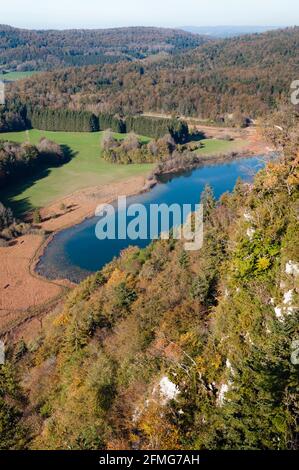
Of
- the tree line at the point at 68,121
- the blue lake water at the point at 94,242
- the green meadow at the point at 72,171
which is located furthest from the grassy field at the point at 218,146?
the blue lake water at the point at 94,242

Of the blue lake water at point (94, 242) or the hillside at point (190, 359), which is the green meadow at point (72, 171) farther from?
the hillside at point (190, 359)

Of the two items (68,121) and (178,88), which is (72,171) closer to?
(68,121)

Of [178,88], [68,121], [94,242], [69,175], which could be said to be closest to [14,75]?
[178,88]

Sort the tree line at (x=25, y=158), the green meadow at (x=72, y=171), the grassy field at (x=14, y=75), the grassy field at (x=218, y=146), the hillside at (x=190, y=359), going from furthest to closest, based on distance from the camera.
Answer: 1. the grassy field at (x=14, y=75)
2. the grassy field at (x=218, y=146)
3. the tree line at (x=25, y=158)
4. the green meadow at (x=72, y=171)
5. the hillside at (x=190, y=359)

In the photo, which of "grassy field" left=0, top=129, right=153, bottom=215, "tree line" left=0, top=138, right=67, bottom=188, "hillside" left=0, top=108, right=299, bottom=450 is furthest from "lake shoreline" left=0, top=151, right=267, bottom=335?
"tree line" left=0, top=138, right=67, bottom=188

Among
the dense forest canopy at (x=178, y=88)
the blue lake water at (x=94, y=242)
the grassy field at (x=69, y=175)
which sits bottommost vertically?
the blue lake water at (x=94, y=242)

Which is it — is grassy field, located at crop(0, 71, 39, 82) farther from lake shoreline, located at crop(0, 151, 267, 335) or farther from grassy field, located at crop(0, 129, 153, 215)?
lake shoreline, located at crop(0, 151, 267, 335)
